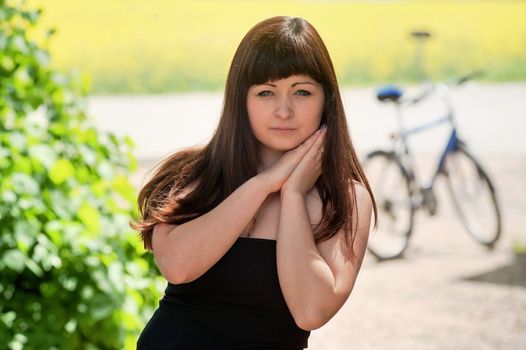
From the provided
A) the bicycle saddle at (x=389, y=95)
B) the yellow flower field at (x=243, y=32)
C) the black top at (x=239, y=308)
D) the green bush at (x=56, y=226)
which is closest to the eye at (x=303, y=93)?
the black top at (x=239, y=308)

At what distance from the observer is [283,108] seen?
86.8 inches

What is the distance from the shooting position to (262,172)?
7.43 feet

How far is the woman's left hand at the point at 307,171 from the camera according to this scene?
222 centimetres

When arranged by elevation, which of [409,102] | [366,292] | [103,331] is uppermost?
[409,102]

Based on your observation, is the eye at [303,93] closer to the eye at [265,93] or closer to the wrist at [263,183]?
the eye at [265,93]

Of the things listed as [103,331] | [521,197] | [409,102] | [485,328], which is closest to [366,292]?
[485,328]

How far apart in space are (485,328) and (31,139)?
2913 millimetres

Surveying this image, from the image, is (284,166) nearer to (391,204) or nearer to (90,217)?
(90,217)

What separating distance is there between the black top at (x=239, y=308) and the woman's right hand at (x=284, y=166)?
0.12m

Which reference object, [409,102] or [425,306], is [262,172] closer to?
[425,306]

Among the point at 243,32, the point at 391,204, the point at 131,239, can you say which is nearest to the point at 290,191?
the point at 131,239

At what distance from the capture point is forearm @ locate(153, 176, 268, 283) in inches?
84.4

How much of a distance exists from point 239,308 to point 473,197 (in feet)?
18.5

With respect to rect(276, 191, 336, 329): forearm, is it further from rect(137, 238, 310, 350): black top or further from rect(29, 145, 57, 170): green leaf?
rect(29, 145, 57, 170): green leaf
